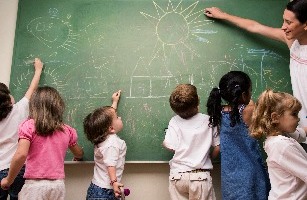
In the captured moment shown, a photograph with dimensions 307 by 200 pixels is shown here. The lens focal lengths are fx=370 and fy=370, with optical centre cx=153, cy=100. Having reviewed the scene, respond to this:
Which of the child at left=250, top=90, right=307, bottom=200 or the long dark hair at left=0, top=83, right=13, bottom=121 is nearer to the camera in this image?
the child at left=250, top=90, right=307, bottom=200

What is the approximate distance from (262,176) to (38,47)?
2253 mm

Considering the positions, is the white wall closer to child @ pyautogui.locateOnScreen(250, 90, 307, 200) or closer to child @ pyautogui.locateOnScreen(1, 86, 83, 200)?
child @ pyautogui.locateOnScreen(1, 86, 83, 200)

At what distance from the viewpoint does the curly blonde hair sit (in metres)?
2.31

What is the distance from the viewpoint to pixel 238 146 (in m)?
2.80

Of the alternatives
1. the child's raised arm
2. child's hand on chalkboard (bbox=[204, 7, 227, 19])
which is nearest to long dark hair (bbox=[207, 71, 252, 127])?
child's hand on chalkboard (bbox=[204, 7, 227, 19])

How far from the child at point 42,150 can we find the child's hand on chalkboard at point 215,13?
1573 millimetres

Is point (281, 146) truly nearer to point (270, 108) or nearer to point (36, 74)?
point (270, 108)

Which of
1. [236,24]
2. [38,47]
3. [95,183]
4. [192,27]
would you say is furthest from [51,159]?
[236,24]

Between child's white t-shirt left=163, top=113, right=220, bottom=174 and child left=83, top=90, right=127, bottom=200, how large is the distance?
1.36 feet

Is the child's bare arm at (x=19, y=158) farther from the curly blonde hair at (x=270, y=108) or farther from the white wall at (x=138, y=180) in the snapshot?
the curly blonde hair at (x=270, y=108)

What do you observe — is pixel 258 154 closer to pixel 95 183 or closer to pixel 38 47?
pixel 95 183

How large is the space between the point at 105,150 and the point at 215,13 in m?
1.57

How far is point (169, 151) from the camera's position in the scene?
3215 mm

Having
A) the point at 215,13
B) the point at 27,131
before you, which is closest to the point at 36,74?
the point at 27,131
